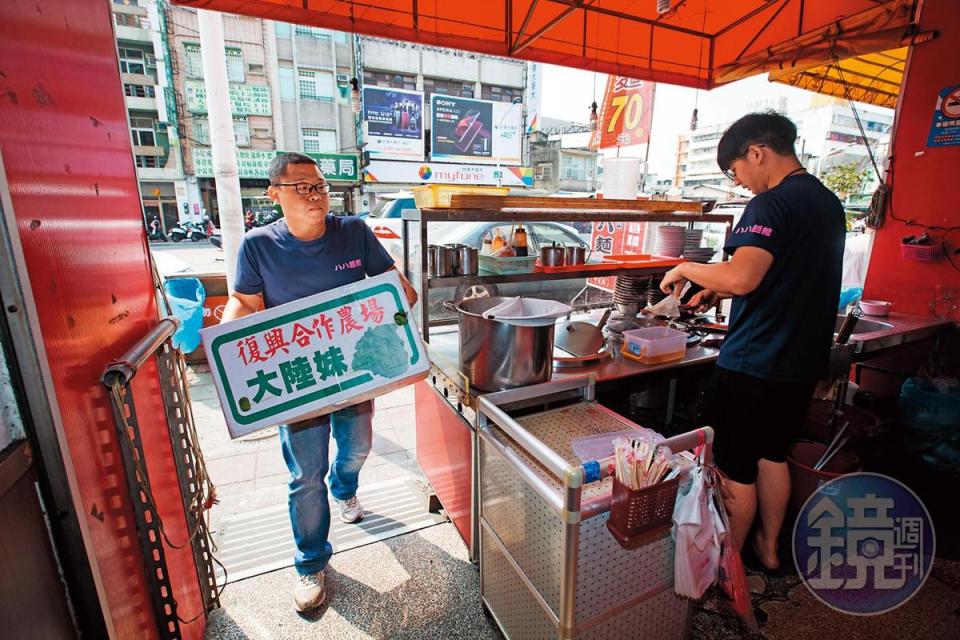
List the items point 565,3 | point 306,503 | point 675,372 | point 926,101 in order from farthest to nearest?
1. point 565,3
2. point 926,101
3. point 675,372
4. point 306,503

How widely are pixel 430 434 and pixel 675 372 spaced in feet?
4.46

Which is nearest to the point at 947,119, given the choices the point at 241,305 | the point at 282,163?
the point at 282,163

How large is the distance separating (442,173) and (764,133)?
17.0m

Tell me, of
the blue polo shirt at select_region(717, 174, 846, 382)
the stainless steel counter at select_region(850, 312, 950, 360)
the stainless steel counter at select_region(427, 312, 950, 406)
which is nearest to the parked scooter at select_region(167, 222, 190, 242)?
the stainless steel counter at select_region(427, 312, 950, 406)

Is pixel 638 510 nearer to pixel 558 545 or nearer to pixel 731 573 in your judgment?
pixel 558 545

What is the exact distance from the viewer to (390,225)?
19.2 feet

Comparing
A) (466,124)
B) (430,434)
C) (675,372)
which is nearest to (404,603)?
(430,434)

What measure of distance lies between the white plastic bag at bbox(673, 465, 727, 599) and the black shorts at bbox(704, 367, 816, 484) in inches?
26.6

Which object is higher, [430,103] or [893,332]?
[430,103]

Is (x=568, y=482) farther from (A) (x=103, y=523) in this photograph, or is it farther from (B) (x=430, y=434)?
(B) (x=430, y=434)

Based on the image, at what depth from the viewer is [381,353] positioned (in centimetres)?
157

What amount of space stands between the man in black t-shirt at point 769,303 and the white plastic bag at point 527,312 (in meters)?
0.54

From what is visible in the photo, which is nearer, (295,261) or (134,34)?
(295,261)

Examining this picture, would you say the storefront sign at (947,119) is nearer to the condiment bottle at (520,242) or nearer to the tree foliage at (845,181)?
the condiment bottle at (520,242)
